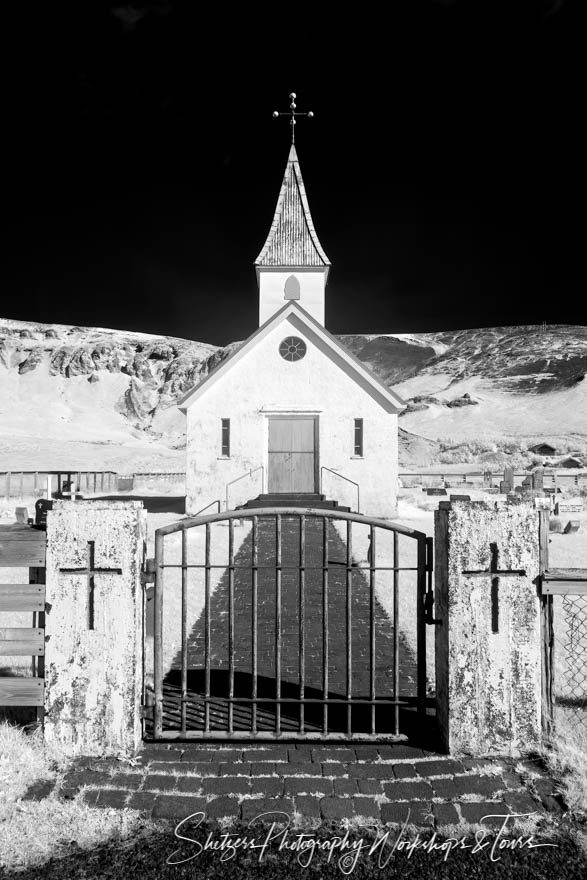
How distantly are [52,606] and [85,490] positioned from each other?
2444 centimetres

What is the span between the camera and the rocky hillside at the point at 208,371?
80.1 meters

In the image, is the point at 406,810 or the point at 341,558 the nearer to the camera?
the point at 406,810

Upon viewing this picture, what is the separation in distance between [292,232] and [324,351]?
23.3 ft

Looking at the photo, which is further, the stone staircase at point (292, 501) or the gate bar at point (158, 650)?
the stone staircase at point (292, 501)

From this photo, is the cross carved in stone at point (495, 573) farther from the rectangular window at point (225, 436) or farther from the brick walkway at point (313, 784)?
the rectangular window at point (225, 436)

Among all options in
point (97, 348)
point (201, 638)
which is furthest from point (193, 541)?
point (97, 348)

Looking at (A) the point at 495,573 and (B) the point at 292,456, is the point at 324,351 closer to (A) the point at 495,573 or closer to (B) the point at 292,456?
(B) the point at 292,456

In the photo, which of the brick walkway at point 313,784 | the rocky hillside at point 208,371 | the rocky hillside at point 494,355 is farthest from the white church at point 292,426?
the rocky hillside at point 494,355

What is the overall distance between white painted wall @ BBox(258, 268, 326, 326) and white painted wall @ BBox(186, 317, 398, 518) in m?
4.35

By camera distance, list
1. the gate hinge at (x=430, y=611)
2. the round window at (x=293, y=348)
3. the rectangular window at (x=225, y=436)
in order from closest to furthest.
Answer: the gate hinge at (x=430, y=611)
the rectangular window at (x=225, y=436)
the round window at (x=293, y=348)

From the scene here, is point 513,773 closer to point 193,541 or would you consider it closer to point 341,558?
point 341,558

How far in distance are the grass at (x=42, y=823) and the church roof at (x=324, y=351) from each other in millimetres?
15409

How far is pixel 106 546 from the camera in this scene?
4.33 metres

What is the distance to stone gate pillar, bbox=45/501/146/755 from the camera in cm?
425
